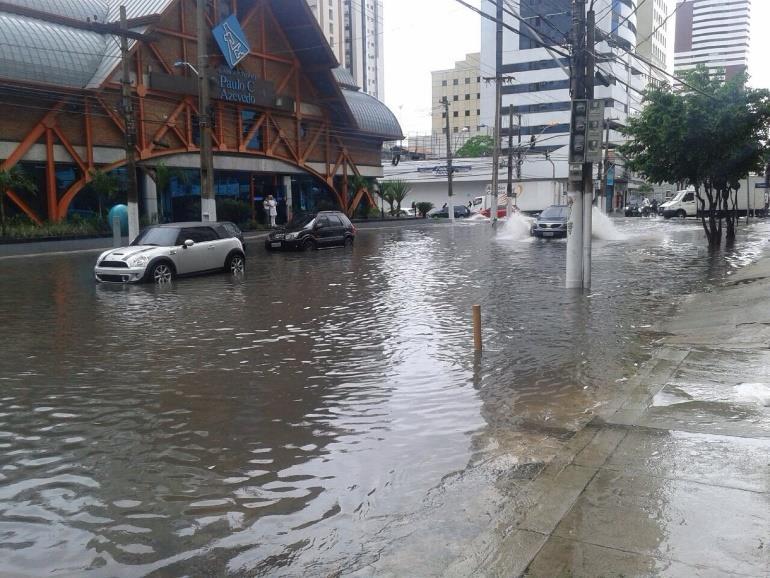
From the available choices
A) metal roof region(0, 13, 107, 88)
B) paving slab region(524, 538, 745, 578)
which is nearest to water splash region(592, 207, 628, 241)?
metal roof region(0, 13, 107, 88)

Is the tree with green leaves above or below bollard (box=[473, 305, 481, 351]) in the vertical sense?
above

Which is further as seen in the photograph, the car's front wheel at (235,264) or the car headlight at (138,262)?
the car's front wheel at (235,264)

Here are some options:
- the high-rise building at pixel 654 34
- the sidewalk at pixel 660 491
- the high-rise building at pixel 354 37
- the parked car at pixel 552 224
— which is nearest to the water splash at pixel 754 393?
the sidewalk at pixel 660 491

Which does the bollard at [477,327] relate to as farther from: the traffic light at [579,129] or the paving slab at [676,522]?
the traffic light at [579,129]

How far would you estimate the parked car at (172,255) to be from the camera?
1738 centimetres

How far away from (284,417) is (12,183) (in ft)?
80.8

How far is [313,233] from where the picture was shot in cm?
2858

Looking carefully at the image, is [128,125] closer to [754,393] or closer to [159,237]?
[159,237]

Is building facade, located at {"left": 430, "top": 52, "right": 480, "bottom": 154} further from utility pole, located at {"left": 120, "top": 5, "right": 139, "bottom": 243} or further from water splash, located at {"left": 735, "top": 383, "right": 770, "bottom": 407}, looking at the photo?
water splash, located at {"left": 735, "top": 383, "right": 770, "bottom": 407}

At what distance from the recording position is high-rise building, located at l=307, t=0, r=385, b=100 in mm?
136000

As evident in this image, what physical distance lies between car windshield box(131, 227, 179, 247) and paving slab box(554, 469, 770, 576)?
1506 centimetres

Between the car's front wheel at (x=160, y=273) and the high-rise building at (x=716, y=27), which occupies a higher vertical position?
the high-rise building at (x=716, y=27)

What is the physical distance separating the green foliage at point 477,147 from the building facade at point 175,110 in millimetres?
57936

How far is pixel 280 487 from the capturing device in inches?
210
